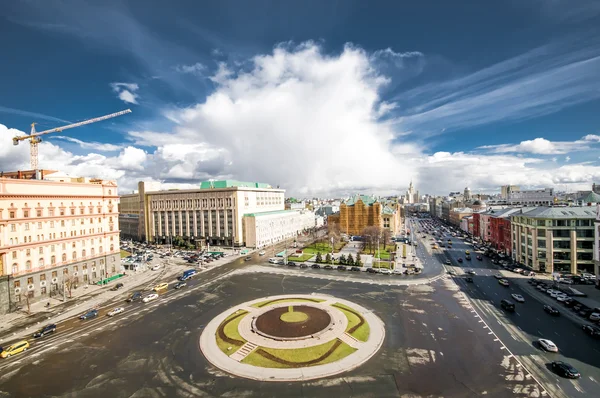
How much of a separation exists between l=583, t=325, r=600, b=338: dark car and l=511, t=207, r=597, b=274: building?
125 ft

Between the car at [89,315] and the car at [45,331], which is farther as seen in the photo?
the car at [89,315]

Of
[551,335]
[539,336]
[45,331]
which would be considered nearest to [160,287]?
[45,331]

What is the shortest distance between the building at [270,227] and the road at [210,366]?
6872cm

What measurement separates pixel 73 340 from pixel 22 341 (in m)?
7.04

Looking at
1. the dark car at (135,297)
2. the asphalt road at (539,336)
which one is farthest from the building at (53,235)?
the asphalt road at (539,336)

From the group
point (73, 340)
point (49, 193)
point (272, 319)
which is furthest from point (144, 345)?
point (49, 193)

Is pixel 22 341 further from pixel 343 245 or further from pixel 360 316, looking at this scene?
pixel 343 245

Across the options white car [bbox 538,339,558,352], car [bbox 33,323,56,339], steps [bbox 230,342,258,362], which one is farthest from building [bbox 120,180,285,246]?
white car [bbox 538,339,558,352]

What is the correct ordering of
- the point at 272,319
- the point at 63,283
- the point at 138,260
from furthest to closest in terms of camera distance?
the point at 138,260
the point at 63,283
the point at 272,319

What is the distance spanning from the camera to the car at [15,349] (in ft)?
127

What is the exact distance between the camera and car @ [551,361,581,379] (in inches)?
1202

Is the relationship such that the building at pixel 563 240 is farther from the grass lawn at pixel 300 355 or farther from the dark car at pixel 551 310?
the grass lawn at pixel 300 355

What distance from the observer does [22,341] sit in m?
42.0

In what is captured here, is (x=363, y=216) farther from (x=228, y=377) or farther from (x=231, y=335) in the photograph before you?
(x=228, y=377)
